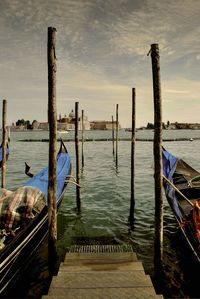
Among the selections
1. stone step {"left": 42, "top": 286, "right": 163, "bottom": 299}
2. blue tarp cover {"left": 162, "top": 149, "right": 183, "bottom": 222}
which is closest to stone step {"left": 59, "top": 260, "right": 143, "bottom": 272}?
stone step {"left": 42, "top": 286, "right": 163, "bottom": 299}

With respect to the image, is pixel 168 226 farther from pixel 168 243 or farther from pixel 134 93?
pixel 134 93

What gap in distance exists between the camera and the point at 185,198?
5.06 meters

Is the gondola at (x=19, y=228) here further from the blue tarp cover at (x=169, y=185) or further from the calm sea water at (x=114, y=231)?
the blue tarp cover at (x=169, y=185)

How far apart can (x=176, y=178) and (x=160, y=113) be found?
4.67 metres

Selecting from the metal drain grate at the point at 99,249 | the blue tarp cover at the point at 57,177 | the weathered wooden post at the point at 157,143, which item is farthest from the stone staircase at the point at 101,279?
the blue tarp cover at the point at 57,177

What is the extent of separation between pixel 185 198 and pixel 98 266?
1.89 meters

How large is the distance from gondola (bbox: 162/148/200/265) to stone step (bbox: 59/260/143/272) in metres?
1.36

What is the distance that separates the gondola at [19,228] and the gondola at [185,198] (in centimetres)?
269

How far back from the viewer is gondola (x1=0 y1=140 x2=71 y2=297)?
453 cm

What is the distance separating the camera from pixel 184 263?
19.3ft

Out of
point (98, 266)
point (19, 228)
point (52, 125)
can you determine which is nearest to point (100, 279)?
point (98, 266)

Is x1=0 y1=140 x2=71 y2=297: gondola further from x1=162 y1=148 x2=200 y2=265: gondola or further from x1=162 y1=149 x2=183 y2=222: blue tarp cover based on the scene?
x1=162 y1=149 x2=183 y2=222: blue tarp cover

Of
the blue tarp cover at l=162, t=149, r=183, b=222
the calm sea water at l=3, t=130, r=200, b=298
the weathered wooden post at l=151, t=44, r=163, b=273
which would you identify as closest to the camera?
the weathered wooden post at l=151, t=44, r=163, b=273

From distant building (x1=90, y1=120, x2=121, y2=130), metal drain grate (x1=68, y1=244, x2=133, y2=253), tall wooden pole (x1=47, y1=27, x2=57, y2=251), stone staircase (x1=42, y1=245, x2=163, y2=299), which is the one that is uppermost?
distant building (x1=90, y1=120, x2=121, y2=130)
